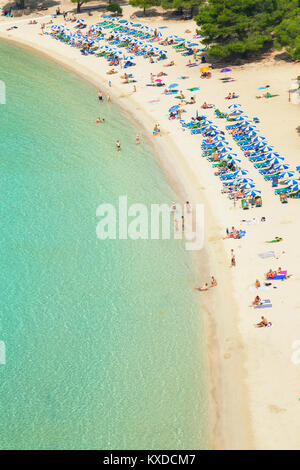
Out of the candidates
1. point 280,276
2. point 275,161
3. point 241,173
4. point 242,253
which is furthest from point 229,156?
point 280,276

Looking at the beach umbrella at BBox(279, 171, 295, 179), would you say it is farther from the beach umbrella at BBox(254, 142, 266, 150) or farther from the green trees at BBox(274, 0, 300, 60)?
the green trees at BBox(274, 0, 300, 60)

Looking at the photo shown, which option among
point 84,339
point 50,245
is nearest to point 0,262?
point 50,245

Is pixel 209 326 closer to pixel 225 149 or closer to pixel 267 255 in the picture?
pixel 267 255

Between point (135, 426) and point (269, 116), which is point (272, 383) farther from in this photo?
point (269, 116)

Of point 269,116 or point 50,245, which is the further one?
point 269,116

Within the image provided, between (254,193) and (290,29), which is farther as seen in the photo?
(290,29)

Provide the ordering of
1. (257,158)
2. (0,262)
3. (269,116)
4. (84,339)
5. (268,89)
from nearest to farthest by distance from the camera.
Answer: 1. (84,339)
2. (0,262)
3. (257,158)
4. (269,116)
5. (268,89)

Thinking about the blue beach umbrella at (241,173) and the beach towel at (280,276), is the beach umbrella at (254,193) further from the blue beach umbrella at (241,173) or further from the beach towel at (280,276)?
the beach towel at (280,276)
